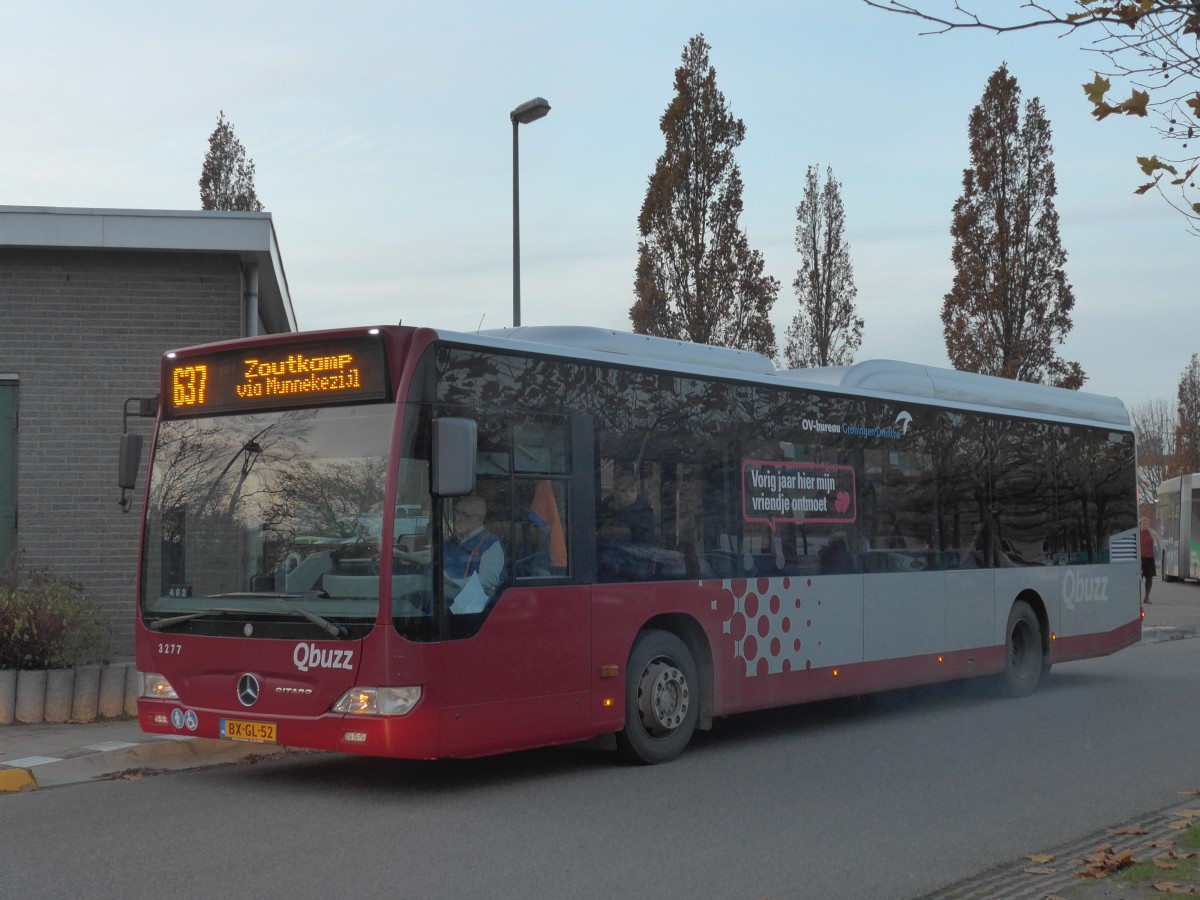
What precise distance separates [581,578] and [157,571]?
2853 mm

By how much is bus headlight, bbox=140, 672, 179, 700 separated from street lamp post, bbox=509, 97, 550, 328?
1073 cm

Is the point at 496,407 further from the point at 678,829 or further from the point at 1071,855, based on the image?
the point at 1071,855

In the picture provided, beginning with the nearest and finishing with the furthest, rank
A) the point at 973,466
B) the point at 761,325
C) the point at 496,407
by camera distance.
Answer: the point at 496,407 < the point at 973,466 < the point at 761,325

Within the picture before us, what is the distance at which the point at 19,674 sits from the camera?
460 inches

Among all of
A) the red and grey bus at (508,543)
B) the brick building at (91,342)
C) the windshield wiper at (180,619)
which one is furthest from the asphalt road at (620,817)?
the brick building at (91,342)

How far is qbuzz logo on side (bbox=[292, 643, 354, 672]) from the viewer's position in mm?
8680

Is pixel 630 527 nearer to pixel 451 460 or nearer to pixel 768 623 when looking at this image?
pixel 768 623

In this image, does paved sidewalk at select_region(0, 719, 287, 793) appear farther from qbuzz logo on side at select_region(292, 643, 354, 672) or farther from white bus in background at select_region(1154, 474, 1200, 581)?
white bus in background at select_region(1154, 474, 1200, 581)

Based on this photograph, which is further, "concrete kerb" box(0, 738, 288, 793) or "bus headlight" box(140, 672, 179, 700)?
"bus headlight" box(140, 672, 179, 700)

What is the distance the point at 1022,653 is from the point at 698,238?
24.3 m

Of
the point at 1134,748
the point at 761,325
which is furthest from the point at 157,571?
the point at 761,325

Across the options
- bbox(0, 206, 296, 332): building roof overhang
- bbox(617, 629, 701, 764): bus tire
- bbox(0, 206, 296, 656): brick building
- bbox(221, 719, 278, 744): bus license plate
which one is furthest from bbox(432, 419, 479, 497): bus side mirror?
bbox(0, 206, 296, 656): brick building

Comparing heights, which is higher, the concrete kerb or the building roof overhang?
the building roof overhang

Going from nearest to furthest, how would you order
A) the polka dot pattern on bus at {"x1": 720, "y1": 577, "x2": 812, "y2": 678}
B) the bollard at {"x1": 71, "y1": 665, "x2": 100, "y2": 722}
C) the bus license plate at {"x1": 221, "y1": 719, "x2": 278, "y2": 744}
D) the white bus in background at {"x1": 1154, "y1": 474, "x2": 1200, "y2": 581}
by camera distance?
the bus license plate at {"x1": 221, "y1": 719, "x2": 278, "y2": 744}
the polka dot pattern on bus at {"x1": 720, "y1": 577, "x2": 812, "y2": 678}
the bollard at {"x1": 71, "y1": 665, "x2": 100, "y2": 722}
the white bus in background at {"x1": 1154, "y1": 474, "x2": 1200, "y2": 581}
